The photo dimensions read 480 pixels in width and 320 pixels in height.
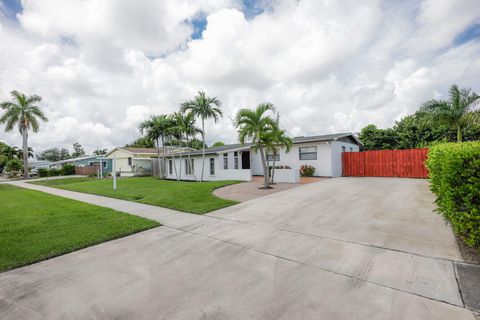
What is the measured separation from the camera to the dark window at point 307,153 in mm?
16906

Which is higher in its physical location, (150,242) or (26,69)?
(26,69)

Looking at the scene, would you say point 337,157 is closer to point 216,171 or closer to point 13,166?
point 216,171

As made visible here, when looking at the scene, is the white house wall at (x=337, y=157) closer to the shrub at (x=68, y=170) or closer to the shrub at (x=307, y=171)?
the shrub at (x=307, y=171)

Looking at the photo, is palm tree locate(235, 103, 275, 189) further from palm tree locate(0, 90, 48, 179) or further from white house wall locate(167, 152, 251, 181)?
palm tree locate(0, 90, 48, 179)

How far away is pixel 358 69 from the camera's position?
13297mm

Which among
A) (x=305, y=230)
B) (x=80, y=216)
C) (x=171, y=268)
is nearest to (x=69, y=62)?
(x=80, y=216)

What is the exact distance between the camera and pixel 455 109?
44.1 ft

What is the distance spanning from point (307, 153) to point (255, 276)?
50.8 feet

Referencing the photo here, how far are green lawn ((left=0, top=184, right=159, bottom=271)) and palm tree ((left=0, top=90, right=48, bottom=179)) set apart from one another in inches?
1009

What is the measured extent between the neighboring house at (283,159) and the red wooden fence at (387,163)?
909 millimetres

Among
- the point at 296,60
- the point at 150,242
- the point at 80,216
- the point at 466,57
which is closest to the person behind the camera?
the point at 150,242

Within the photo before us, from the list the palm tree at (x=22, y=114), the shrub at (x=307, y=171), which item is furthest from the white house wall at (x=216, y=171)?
the palm tree at (x=22, y=114)

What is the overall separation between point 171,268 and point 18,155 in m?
62.9

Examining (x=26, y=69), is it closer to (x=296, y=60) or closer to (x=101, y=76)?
(x=101, y=76)
